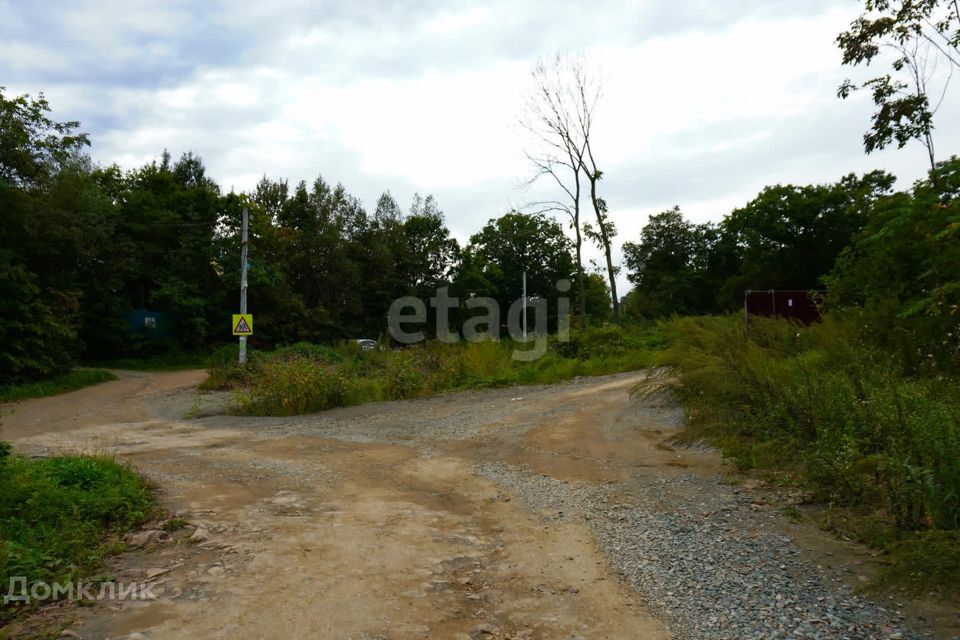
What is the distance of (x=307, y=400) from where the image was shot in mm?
13812

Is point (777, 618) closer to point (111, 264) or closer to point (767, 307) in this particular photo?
point (767, 307)

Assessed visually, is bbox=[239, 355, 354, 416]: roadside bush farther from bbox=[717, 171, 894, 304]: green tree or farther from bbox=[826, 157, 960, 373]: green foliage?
bbox=[717, 171, 894, 304]: green tree

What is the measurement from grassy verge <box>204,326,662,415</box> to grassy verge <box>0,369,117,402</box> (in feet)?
14.6

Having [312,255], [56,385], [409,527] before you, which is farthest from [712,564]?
[312,255]

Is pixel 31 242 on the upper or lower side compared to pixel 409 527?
upper

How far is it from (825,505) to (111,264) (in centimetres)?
3150

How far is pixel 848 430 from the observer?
5.55 metres

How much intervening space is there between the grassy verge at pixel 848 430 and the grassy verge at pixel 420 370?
718 centimetres

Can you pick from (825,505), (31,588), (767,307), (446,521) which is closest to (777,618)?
(825,505)

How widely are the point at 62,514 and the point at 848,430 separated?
6.88 m

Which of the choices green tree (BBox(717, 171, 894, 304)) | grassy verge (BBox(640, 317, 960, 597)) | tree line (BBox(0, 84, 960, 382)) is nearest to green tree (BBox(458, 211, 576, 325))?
tree line (BBox(0, 84, 960, 382))

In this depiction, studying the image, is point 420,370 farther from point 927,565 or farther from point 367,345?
point 367,345

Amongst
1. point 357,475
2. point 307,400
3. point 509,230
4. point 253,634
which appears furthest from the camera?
point 509,230

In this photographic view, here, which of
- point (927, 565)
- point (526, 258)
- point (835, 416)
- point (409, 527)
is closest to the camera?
point (927, 565)
